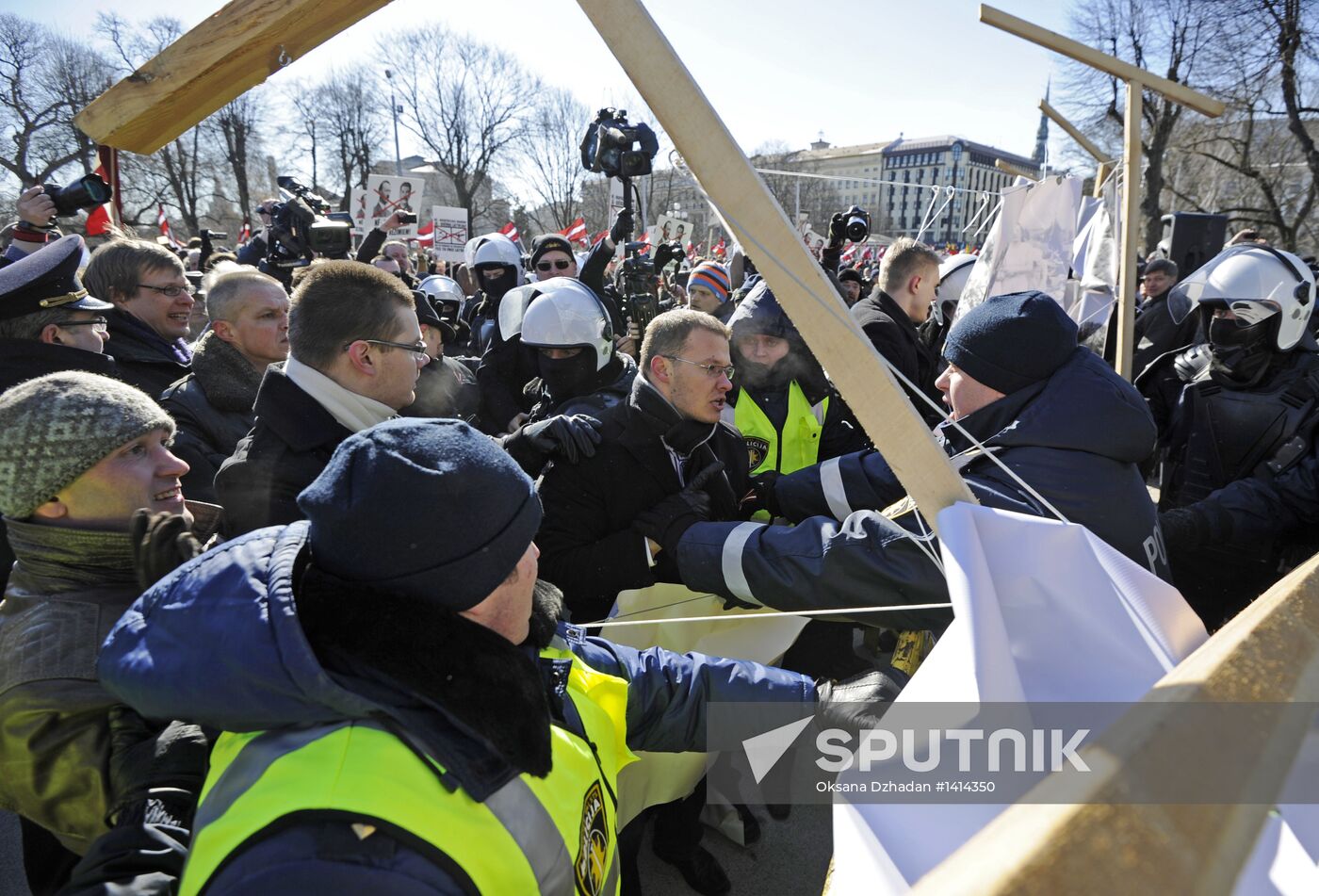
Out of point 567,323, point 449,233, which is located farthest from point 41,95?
point 567,323

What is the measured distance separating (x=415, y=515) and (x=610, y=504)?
4.95 feet

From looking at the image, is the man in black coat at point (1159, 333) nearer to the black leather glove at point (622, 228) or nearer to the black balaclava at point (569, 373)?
the black leather glove at point (622, 228)

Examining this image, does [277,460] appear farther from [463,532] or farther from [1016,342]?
[1016,342]

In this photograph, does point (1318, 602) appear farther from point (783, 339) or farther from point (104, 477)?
point (783, 339)

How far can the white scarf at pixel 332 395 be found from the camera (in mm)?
2102

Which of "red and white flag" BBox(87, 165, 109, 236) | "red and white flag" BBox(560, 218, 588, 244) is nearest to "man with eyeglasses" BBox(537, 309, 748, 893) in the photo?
"red and white flag" BBox(87, 165, 109, 236)

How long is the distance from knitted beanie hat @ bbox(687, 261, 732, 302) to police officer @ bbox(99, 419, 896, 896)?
5.64 meters

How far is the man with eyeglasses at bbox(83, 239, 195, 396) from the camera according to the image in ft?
10.5

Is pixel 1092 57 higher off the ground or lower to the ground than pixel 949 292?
higher

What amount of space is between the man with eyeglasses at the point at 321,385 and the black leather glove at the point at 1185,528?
121 inches

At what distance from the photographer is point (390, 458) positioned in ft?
3.53

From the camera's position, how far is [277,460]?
202 cm

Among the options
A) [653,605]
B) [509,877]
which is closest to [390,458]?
[509,877]

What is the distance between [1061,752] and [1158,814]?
572 millimetres
